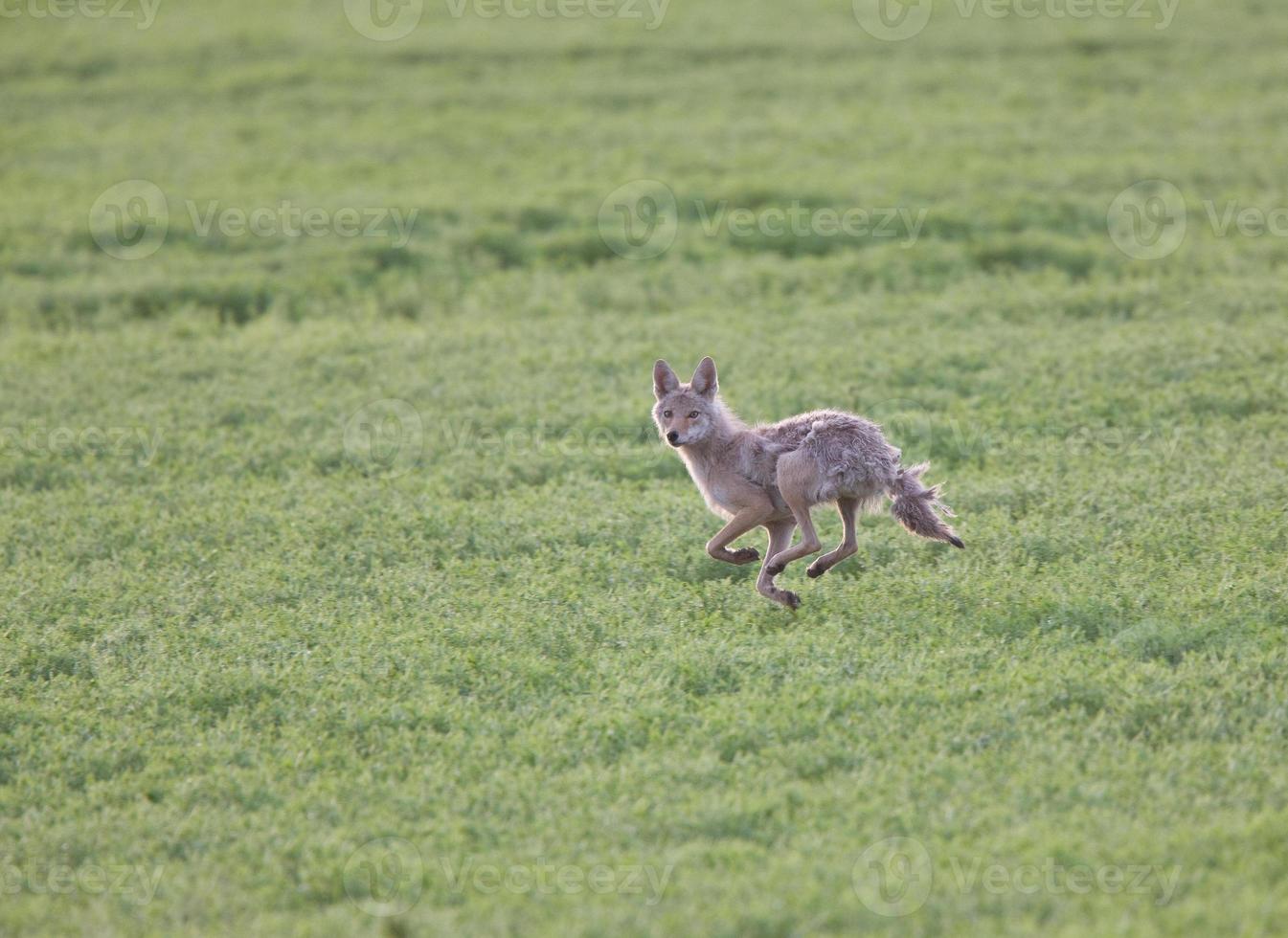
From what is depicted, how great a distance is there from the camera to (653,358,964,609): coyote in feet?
29.0

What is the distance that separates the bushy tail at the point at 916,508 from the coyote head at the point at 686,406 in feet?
5.13

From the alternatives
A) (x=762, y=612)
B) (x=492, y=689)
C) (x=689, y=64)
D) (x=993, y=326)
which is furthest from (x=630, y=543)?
(x=689, y=64)

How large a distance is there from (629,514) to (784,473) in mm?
2577

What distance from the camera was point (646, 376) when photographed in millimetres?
14812

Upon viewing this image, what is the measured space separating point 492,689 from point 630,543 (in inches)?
103

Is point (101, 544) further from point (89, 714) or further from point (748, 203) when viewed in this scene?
point (748, 203)

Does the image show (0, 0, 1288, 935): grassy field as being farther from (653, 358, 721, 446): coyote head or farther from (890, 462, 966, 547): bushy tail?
(653, 358, 721, 446): coyote head

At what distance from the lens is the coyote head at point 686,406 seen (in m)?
9.47

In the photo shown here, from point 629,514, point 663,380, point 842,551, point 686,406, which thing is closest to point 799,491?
point 842,551

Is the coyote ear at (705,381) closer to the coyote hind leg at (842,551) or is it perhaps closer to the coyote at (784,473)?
the coyote at (784,473)

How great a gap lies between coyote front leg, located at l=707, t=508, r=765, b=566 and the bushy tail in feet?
3.34

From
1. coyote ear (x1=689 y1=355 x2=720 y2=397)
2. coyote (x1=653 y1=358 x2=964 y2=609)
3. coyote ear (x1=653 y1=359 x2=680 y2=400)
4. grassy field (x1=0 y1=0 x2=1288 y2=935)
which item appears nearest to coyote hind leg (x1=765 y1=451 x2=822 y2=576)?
coyote (x1=653 y1=358 x2=964 y2=609)

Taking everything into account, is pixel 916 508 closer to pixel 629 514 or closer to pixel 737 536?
pixel 737 536

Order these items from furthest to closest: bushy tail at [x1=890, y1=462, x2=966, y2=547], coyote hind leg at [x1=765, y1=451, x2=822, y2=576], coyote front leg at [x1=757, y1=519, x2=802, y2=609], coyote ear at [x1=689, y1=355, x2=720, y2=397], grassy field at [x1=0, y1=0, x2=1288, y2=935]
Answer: coyote ear at [x1=689, y1=355, x2=720, y2=397] → coyote front leg at [x1=757, y1=519, x2=802, y2=609] → coyote hind leg at [x1=765, y1=451, x2=822, y2=576] → bushy tail at [x1=890, y1=462, x2=966, y2=547] → grassy field at [x1=0, y1=0, x2=1288, y2=935]
